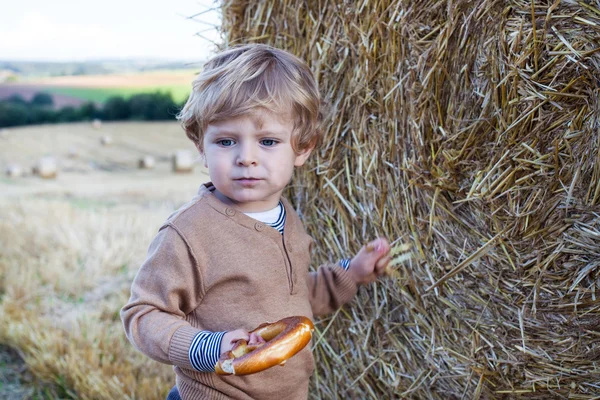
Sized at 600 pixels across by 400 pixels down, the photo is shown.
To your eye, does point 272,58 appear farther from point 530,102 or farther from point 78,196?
point 78,196

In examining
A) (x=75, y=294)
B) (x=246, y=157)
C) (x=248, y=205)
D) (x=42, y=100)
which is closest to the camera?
(x=246, y=157)

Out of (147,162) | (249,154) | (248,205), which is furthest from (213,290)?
(147,162)

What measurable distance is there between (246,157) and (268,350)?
443 mm

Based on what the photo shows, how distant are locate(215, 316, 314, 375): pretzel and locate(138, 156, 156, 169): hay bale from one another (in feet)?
13.1

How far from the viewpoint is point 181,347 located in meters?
1.35

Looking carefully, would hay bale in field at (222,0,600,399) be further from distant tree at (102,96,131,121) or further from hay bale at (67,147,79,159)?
hay bale at (67,147,79,159)

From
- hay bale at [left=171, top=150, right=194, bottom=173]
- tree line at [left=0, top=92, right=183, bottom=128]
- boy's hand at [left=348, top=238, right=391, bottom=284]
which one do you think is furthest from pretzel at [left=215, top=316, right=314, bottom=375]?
hay bale at [left=171, top=150, right=194, bottom=173]

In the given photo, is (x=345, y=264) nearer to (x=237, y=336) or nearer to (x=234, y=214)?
(x=234, y=214)

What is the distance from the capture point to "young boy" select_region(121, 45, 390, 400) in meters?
1.41

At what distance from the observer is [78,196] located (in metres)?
4.64

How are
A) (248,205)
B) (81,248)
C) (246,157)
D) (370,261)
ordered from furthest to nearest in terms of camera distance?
(81,248) → (370,261) → (248,205) → (246,157)

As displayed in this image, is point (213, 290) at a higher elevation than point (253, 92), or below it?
below

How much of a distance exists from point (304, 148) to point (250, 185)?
210 millimetres

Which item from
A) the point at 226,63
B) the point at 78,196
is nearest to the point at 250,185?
the point at 226,63
